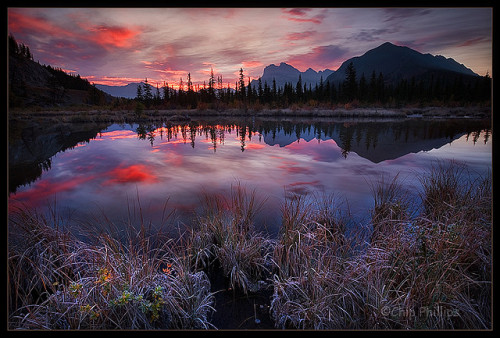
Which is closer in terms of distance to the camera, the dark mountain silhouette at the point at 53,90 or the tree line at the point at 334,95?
the dark mountain silhouette at the point at 53,90

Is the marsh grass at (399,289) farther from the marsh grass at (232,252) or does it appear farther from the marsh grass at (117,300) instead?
the marsh grass at (117,300)

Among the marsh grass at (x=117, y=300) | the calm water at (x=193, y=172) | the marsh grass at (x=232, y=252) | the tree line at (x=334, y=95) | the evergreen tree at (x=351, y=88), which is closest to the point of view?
the marsh grass at (x=117, y=300)

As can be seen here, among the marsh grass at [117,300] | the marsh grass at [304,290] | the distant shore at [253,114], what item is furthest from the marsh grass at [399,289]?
the distant shore at [253,114]

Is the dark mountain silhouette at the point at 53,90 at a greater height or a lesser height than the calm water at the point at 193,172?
greater

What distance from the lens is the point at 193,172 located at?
9445 mm

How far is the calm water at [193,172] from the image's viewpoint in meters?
5.85

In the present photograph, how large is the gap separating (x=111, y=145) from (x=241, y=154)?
906cm

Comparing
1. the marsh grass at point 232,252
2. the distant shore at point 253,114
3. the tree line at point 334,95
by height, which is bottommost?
the marsh grass at point 232,252

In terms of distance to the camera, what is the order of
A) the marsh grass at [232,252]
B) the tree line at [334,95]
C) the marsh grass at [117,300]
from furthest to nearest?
the tree line at [334,95] → the marsh grass at [232,252] → the marsh grass at [117,300]

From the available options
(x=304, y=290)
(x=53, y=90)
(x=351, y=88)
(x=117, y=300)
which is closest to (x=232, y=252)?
(x=304, y=290)

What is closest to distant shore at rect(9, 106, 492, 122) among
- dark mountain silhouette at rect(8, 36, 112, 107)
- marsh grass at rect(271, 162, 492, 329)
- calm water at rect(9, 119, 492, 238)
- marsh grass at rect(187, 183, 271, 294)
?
dark mountain silhouette at rect(8, 36, 112, 107)

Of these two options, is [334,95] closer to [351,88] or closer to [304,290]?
[351,88]

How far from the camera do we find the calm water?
230 inches

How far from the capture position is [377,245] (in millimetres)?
3119
